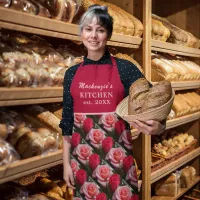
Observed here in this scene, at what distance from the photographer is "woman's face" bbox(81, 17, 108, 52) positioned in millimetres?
1501

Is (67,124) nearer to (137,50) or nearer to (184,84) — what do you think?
(137,50)

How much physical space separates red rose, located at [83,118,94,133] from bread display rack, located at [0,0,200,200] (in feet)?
0.82

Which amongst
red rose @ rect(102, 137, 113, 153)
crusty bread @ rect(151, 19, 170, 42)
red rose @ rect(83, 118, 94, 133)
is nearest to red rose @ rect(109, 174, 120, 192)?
red rose @ rect(102, 137, 113, 153)

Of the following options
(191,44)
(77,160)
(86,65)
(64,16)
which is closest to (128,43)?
(64,16)

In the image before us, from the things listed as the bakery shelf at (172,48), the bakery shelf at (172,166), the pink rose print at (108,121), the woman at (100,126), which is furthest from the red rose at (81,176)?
the bakery shelf at (172,48)

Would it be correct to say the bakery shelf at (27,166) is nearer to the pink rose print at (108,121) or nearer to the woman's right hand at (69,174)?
the woman's right hand at (69,174)

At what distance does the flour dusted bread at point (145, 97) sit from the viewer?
57.1 inches

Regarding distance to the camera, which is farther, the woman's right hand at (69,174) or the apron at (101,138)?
the woman's right hand at (69,174)

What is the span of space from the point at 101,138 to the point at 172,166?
1531 mm

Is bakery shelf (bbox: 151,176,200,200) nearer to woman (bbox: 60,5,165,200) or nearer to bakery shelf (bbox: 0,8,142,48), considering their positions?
woman (bbox: 60,5,165,200)

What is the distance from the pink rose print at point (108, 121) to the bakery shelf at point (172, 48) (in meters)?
1.14

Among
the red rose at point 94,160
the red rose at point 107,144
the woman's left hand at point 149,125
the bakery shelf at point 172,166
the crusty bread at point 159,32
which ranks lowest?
the bakery shelf at point 172,166

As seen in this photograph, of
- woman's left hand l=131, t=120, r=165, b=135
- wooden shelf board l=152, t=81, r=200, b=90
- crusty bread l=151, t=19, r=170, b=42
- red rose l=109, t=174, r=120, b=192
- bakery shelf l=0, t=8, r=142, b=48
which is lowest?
red rose l=109, t=174, r=120, b=192

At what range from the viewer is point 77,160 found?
160cm
